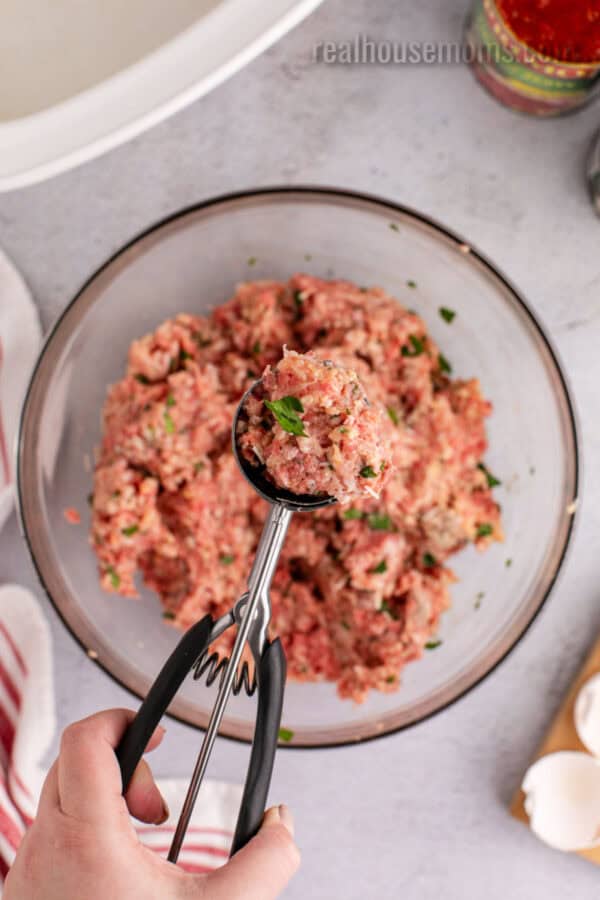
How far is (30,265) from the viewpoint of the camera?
73.5 inches

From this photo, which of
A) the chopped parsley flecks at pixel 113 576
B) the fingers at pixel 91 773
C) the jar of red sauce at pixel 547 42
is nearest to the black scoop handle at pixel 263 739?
the fingers at pixel 91 773

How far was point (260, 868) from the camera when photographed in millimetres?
1209

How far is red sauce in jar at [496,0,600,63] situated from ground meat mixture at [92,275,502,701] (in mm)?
550

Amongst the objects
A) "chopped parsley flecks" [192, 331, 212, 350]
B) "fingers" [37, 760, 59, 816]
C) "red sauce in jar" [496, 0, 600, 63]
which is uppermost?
"red sauce in jar" [496, 0, 600, 63]

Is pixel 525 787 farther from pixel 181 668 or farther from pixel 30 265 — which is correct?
pixel 30 265

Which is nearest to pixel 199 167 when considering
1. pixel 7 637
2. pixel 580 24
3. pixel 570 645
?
pixel 580 24

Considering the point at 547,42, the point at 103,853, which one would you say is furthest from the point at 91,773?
the point at 547,42

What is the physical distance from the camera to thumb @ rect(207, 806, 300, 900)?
3.93ft

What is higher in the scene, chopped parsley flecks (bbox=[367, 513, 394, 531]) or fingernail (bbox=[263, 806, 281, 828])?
chopped parsley flecks (bbox=[367, 513, 394, 531])

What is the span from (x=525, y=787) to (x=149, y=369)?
120 cm

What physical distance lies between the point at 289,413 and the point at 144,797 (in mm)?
695

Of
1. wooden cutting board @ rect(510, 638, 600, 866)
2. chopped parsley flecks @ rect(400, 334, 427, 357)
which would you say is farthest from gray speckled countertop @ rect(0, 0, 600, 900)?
chopped parsley flecks @ rect(400, 334, 427, 357)

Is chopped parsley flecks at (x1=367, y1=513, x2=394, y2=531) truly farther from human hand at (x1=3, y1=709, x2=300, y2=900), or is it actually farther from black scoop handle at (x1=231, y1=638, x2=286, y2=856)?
human hand at (x1=3, y1=709, x2=300, y2=900)

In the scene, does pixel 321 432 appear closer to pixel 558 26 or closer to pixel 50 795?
pixel 50 795
